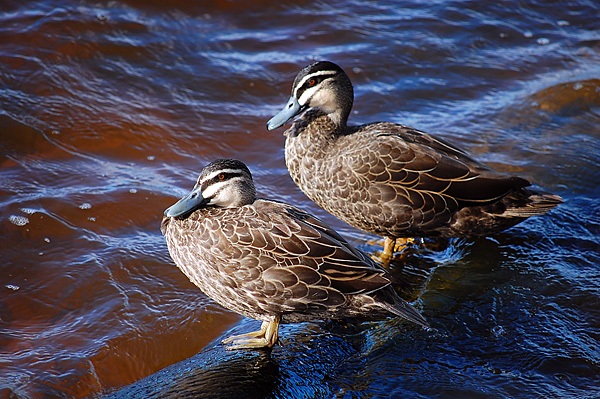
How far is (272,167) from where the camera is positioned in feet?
24.8

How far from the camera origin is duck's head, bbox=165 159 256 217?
4688mm

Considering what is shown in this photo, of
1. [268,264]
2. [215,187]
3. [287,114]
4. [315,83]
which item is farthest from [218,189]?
[315,83]

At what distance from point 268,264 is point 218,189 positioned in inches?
29.9

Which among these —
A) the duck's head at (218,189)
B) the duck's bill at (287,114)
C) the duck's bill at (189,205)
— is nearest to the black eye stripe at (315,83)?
the duck's bill at (287,114)

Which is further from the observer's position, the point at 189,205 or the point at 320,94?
the point at 320,94

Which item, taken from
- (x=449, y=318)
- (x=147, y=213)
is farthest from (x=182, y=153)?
(x=449, y=318)

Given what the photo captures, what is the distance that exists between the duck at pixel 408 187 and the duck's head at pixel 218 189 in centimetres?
124

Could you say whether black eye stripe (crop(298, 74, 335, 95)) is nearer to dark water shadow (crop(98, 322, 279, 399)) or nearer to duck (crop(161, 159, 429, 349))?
duck (crop(161, 159, 429, 349))

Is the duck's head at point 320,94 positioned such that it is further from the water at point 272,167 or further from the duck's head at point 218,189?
the duck's head at point 218,189

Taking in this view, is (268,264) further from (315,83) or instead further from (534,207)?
(534,207)

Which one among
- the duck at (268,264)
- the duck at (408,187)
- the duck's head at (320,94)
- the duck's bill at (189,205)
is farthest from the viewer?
the duck's head at (320,94)

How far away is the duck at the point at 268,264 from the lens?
439 cm

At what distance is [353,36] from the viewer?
10.3 metres

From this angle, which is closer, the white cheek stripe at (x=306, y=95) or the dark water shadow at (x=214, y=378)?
the dark water shadow at (x=214, y=378)
